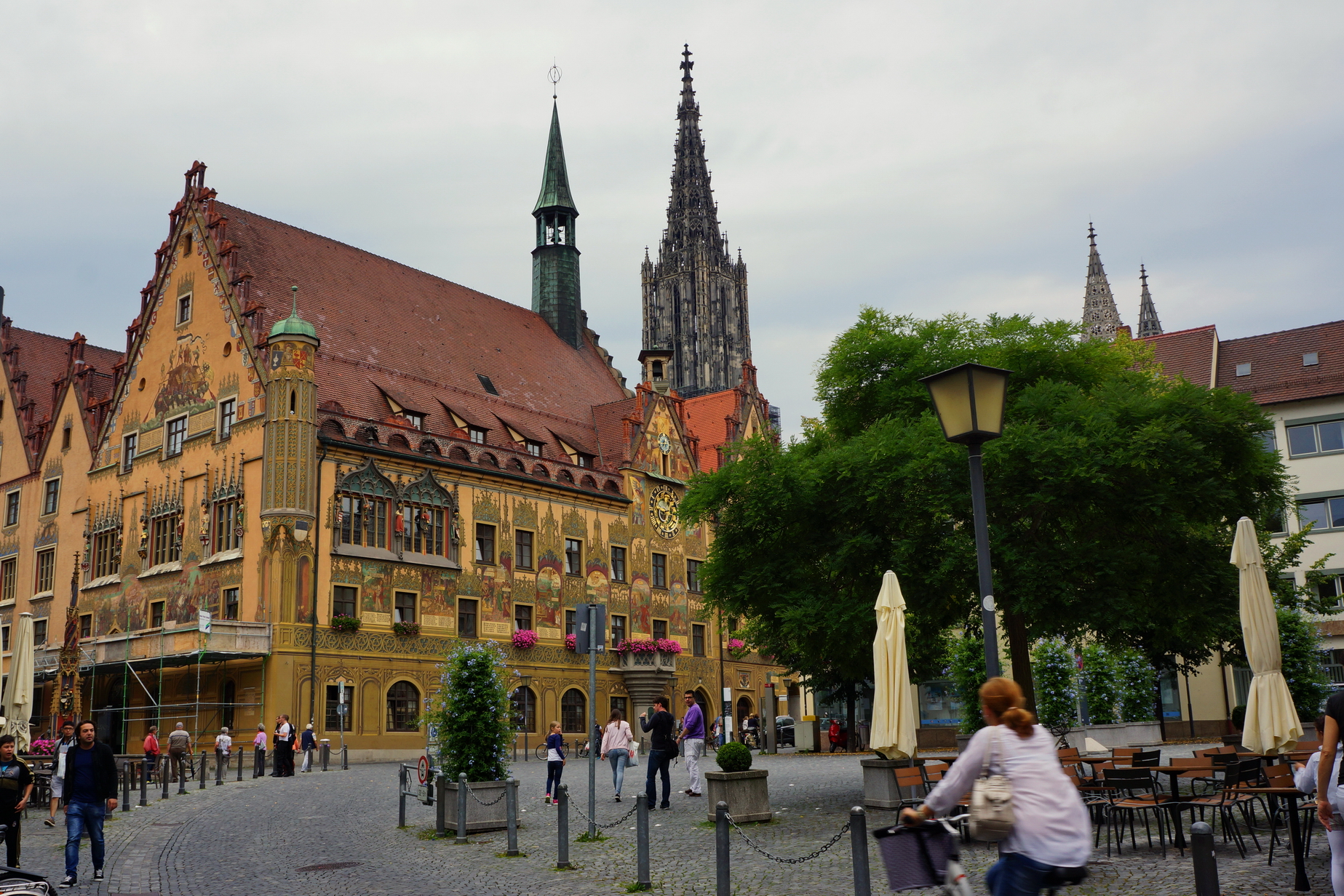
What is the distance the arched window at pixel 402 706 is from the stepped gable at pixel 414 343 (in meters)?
8.70

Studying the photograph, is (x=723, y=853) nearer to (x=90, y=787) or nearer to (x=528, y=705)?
(x=90, y=787)

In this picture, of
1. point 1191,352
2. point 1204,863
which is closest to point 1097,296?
point 1191,352

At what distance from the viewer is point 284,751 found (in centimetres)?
2925

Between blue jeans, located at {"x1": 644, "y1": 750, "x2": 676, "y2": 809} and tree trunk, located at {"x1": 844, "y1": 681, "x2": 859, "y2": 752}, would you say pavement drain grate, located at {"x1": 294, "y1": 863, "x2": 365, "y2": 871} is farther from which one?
tree trunk, located at {"x1": 844, "y1": 681, "x2": 859, "y2": 752}

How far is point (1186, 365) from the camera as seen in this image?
48.8 metres

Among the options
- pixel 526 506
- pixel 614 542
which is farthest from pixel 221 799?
pixel 614 542

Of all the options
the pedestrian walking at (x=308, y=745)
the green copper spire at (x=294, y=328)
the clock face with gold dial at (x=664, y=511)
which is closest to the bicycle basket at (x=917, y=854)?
the pedestrian walking at (x=308, y=745)

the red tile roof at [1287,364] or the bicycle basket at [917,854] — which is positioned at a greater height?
the red tile roof at [1287,364]

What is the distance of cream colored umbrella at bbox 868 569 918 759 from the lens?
14.6m

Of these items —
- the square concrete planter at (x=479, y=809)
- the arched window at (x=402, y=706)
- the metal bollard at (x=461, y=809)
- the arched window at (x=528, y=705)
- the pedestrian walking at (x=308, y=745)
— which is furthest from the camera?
the arched window at (x=528, y=705)

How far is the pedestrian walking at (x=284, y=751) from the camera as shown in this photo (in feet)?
96.0

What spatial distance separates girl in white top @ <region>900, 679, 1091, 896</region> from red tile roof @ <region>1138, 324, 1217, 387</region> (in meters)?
45.0

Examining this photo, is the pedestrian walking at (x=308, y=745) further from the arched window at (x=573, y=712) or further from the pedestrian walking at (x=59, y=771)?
the pedestrian walking at (x=59, y=771)

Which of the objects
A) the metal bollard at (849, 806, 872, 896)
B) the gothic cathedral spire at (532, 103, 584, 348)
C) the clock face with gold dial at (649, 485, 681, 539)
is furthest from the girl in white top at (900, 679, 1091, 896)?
the gothic cathedral spire at (532, 103, 584, 348)
